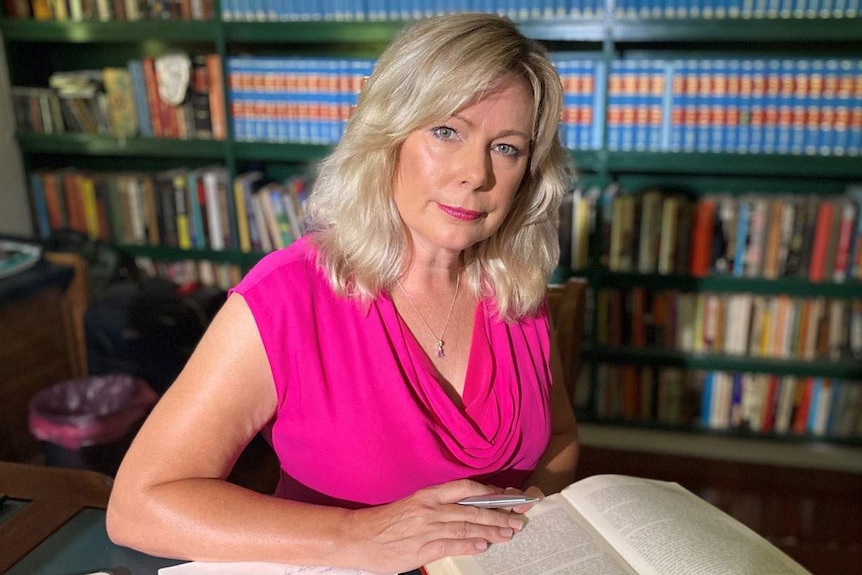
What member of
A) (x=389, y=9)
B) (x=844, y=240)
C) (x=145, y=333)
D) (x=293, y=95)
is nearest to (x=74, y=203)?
(x=145, y=333)

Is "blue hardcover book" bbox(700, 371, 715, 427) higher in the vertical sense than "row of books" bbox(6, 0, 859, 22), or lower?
lower

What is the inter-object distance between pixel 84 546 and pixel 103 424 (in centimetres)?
119

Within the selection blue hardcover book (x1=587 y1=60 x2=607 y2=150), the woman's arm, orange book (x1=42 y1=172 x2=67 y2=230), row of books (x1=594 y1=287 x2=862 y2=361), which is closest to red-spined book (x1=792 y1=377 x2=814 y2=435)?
row of books (x1=594 y1=287 x2=862 y2=361)

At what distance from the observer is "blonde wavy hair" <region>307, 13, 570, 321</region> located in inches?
37.6

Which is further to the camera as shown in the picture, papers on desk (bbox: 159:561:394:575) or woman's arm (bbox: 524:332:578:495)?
woman's arm (bbox: 524:332:578:495)

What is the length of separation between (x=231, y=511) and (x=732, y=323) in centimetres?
198

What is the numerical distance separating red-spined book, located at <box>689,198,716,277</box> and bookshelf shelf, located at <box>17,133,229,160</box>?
5.20 ft

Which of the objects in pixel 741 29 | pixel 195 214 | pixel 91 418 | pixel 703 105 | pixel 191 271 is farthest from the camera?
pixel 191 271

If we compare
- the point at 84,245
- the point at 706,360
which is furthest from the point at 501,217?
the point at 84,245

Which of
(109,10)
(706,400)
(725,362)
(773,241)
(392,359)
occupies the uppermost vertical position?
(109,10)

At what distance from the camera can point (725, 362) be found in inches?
94.0

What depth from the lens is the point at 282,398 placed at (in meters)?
0.95

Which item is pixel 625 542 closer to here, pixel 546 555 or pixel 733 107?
pixel 546 555

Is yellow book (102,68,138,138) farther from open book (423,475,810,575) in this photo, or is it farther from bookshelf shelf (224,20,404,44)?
open book (423,475,810,575)
